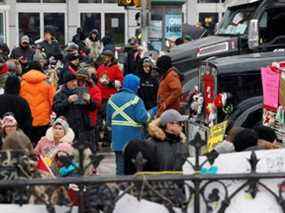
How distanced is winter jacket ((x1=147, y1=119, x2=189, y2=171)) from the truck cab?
133 inches

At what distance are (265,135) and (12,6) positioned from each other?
28745mm

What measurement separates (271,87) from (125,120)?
1.89 meters

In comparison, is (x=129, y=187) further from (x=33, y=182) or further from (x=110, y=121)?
(x=110, y=121)

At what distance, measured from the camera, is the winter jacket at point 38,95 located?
10.8m

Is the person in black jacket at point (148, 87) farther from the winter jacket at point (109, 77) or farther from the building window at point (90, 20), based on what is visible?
the building window at point (90, 20)

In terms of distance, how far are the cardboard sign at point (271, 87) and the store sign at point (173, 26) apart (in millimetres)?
12119

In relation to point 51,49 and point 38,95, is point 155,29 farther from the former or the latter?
point 38,95

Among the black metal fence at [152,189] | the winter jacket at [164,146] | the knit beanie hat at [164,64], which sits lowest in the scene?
the winter jacket at [164,146]

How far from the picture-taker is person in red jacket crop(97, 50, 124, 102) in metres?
13.5

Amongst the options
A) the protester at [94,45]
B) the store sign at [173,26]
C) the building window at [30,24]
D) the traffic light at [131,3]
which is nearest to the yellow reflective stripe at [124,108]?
the protester at [94,45]

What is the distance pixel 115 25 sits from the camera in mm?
35656

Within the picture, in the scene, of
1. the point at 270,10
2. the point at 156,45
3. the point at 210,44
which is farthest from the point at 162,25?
the point at 270,10

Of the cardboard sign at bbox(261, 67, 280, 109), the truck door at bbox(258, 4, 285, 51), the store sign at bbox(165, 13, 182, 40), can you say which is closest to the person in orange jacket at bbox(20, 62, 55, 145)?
the cardboard sign at bbox(261, 67, 280, 109)

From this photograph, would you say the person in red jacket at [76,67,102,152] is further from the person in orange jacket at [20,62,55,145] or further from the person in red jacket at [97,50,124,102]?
the person in red jacket at [97,50,124,102]
